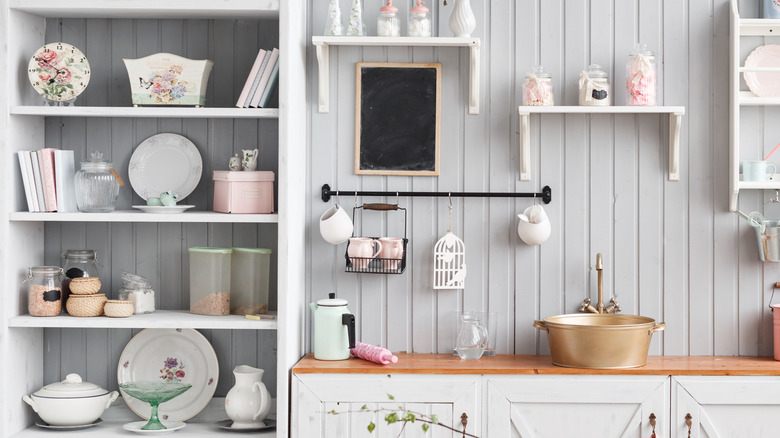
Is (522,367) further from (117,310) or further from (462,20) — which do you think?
(117,310)

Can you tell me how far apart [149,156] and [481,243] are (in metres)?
1.28

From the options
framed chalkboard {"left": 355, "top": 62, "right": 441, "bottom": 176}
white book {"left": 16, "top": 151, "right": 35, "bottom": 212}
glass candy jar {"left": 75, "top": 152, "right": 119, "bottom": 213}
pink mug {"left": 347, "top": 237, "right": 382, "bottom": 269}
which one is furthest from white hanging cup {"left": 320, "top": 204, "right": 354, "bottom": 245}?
white book {"left": 16, "top": 151, "right": 35, "bottom": 212}

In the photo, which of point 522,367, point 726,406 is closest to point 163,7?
point 522,367

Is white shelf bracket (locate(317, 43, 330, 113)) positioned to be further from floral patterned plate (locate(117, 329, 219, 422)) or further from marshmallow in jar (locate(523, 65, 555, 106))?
floral patterned plate (locate(117, 329, 219, 422))

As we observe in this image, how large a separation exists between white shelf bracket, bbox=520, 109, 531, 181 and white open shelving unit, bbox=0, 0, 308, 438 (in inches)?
31.8

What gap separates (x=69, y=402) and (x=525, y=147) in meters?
1.83

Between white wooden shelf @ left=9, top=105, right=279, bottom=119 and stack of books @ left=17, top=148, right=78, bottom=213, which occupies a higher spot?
white wooden shelf @ left=9, top=105, right=279, bottom=119

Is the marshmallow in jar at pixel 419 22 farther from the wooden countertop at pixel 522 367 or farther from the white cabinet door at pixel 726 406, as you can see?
the white cabinet door at pixel 726 406

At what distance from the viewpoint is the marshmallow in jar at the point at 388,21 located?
2.86m

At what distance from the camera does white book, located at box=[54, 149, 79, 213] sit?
276 centimetres

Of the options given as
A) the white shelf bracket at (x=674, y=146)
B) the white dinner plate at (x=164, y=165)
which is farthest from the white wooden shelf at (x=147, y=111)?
the white shelf bracket at (x=674, y=146)

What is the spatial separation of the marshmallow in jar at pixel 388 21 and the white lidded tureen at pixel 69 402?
64.1 inches

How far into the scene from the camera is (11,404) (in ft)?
8.93

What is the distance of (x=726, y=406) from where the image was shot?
8.53 ft
